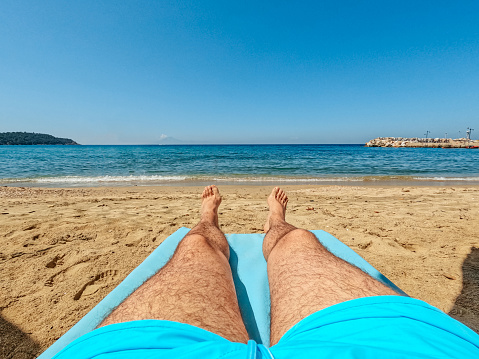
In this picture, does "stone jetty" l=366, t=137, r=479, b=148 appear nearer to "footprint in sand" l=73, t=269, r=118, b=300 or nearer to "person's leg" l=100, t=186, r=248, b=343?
"person's leg" l=100, t=186, r=248, b=343

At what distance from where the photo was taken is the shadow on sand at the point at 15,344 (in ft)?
3.75

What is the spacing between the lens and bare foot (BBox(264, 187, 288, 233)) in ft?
7.57

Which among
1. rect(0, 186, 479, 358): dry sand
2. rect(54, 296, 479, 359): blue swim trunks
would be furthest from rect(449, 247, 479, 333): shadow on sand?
rect(54, 296, 479, 359): blue swim trunks

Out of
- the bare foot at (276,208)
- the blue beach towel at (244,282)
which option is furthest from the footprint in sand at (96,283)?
the bare foot at (276,208)

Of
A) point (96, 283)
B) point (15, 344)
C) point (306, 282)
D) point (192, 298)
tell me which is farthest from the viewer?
point (96, 283)

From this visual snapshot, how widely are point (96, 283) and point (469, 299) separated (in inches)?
105

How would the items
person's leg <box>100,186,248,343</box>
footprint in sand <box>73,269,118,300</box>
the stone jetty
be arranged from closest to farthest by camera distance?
person's leg <box>100,186,248,343</box> < footprint in sand <box>73,269,118,300</box> < the stone jetty

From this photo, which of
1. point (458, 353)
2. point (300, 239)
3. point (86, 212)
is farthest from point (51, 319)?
point (86, 212)

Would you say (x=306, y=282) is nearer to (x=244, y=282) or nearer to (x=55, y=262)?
(x=244, y=282)

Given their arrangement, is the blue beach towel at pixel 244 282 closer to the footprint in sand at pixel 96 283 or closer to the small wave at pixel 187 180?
the footprint in sand at pixel 96 283

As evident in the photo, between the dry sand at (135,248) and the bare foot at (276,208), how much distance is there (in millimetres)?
417

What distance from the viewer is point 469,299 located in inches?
59.4

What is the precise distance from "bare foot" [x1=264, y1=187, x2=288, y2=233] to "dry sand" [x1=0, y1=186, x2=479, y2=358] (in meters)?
0.42

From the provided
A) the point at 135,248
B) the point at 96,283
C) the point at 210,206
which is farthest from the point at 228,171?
the point at 96,283
